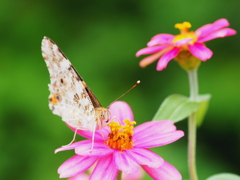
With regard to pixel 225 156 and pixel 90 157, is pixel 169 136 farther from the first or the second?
pixel 225 156

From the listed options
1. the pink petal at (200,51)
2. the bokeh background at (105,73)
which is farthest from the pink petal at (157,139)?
the bokeh background at (105,73)

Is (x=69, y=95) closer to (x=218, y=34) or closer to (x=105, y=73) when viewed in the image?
(x=218, y=34)

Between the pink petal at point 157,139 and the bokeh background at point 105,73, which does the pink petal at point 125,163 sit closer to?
the pink petal at point 157,139

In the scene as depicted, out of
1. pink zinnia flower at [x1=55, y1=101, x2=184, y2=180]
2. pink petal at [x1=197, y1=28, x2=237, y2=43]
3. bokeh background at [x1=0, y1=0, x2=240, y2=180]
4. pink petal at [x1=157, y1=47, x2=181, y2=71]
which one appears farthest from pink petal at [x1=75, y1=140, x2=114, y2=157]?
bokeh background at [x1=0, y1=0, x2=240, y2=180]

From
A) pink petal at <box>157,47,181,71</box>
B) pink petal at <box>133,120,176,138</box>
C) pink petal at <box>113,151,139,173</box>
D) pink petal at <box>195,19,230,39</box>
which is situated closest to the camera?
pink petal at <box>113,151,139,173</box>

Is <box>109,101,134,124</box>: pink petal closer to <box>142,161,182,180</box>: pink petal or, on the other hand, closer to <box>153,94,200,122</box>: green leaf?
<box>153,94,200,122</box>: green leaf

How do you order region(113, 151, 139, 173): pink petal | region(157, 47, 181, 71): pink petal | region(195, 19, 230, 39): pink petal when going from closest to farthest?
region(113, 151, 139, 173): pink petal
region(157, 47, 181, 71): pink petal
region(195, 19, 230, 39): pink petal
